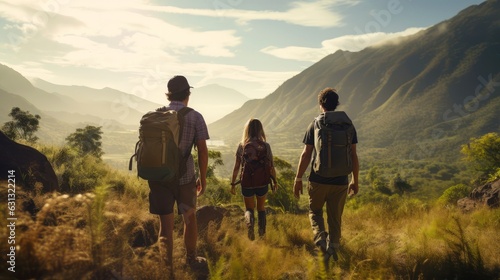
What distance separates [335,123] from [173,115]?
2.21 metres

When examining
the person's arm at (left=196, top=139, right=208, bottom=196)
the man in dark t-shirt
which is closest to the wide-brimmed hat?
the person's arm at (left=196, top=139, right=208, bottom=196)

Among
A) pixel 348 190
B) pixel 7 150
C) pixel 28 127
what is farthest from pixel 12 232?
pixel 28 127

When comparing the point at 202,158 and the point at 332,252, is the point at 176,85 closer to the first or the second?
the point at 202,158

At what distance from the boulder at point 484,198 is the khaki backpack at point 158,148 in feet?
28.6

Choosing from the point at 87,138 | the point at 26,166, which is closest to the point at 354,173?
the point at 26,166

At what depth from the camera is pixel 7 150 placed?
5980mm

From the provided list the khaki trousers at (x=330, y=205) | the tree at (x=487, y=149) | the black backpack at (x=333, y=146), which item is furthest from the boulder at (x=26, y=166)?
the tree at (x=487, y=149)

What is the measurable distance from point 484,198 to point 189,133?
30.5 feet

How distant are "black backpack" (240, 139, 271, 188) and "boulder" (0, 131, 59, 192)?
4.05 m

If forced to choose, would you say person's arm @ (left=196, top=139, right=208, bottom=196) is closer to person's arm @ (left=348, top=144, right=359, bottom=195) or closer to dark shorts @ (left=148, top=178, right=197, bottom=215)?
dark shorts @ (left=148, top=178, right=197, bottom=215)

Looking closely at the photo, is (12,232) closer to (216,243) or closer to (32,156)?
(216,243)

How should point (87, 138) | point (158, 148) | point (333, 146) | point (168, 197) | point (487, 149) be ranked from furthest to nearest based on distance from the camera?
point (87, 138) → point (487, 149) → point (333, 146) → point (168, 197) → point (158, 148)

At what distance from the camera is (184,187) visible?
387 centimetres

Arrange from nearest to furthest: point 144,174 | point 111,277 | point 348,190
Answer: point 111,277
point 144,174
point 348,190
